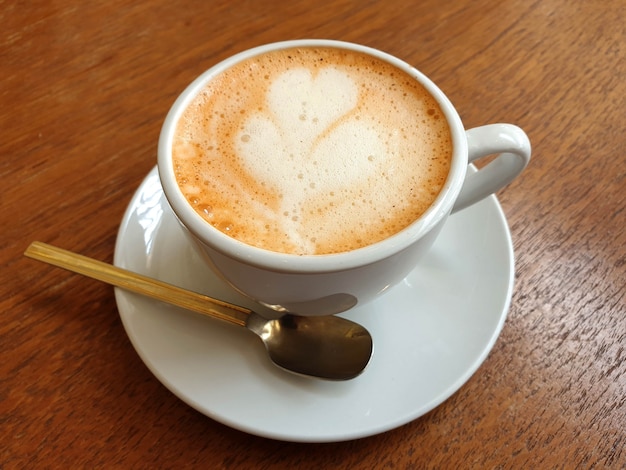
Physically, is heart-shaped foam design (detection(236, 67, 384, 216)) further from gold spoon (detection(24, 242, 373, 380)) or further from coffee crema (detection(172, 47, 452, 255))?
gold spoon (detection(24, 242, 373, 380))

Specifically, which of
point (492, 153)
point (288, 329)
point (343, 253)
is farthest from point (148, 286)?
point (492, 153)

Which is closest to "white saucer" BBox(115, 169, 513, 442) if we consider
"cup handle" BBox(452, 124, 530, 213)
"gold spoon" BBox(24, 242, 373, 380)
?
"gold spoon" BBox(24, 242, 373, 380)

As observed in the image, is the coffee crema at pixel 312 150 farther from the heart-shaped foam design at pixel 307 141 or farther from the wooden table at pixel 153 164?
the wooden table at pixel 153 164

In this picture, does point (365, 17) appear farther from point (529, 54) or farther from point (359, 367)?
point (359, 367)

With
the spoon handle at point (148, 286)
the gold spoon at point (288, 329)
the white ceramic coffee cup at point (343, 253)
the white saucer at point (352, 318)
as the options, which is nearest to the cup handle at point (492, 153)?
the white ceramic coffee cup at point (343, 253)

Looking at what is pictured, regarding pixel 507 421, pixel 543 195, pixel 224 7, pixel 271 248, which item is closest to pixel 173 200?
pixel 271 248

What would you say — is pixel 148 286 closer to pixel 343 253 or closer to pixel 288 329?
pixel 288 329
